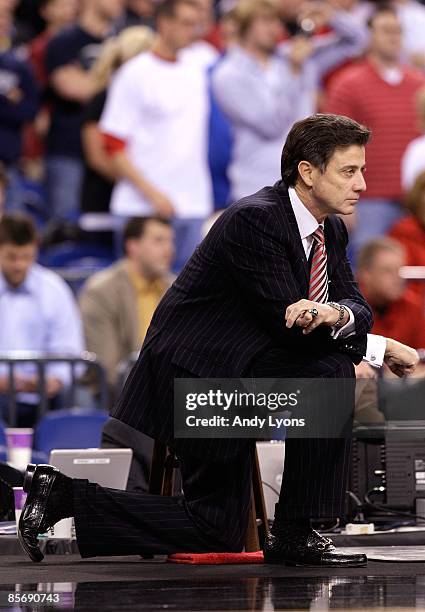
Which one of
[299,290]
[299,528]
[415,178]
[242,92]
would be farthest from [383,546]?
[242,92]

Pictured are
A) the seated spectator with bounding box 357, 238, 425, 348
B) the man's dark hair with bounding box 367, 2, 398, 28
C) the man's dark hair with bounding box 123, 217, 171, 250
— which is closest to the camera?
the seated spectator with bounding box 357, 238, 425, 348

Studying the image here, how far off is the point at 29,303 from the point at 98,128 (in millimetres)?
2108

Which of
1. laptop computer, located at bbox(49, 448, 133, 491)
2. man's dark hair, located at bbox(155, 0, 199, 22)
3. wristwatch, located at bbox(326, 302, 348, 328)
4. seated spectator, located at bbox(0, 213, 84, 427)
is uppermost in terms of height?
man's dark hair, located at bbox(155, 0, 199, 22)

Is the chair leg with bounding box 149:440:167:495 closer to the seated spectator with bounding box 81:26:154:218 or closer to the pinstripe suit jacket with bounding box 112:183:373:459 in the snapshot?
the pinstripe suit jacket with bounding box 112:183:373:459

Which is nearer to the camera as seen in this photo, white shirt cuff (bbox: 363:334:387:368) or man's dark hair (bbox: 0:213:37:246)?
white shirt cuff (bbox: 363:334:387:368)

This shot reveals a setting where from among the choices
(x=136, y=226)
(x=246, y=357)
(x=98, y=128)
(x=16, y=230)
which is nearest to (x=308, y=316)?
(x=246, y=357)

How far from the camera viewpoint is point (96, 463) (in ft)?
18.8

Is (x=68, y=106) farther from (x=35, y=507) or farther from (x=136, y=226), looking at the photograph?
(x=35, y=507)

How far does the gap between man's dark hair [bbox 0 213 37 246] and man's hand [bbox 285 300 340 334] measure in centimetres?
409

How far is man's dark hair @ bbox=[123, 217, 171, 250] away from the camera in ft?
30.1

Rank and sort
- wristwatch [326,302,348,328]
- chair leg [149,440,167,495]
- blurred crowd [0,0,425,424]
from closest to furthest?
wristwatch [326,302,348,328] → chair leg [149,440,167,495] → blurred crowd [0,0,425,424]

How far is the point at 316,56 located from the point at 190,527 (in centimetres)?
719

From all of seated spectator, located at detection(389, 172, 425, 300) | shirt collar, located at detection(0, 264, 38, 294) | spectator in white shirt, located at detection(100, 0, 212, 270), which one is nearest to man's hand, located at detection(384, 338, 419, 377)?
shirt collar, located at detection(0, 264, 38, 294)

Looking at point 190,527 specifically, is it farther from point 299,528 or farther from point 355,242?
point 355,242
